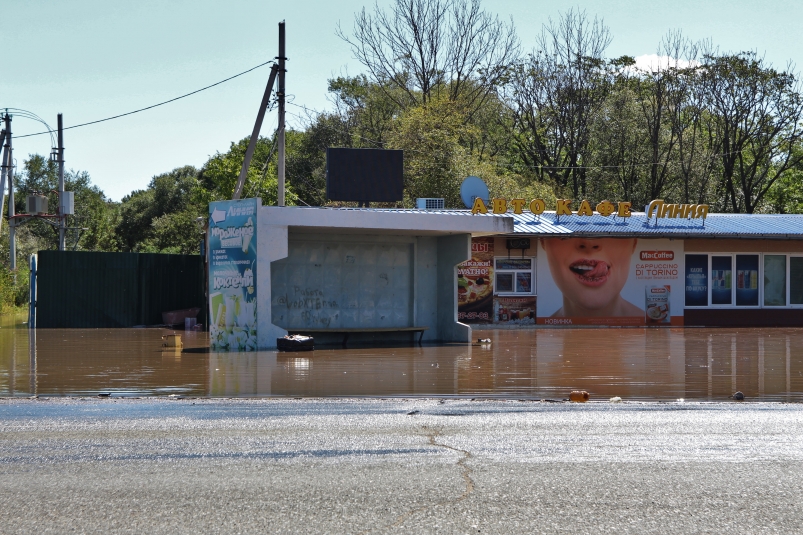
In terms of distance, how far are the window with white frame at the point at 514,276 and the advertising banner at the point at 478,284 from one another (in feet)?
1.13

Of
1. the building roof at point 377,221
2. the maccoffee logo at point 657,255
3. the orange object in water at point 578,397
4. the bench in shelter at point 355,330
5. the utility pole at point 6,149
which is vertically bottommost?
the orange object in water at point 578,397

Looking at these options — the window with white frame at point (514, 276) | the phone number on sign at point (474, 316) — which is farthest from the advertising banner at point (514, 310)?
the phone number on sign at point (474, 316)

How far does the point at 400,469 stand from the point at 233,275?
12094 millimetres

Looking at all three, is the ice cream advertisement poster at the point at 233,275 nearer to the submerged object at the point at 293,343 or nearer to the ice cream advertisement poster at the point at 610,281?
the submerged object at the point at 293,343

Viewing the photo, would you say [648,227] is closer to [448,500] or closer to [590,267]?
[590,267]

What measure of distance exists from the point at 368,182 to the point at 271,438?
54.4 feet

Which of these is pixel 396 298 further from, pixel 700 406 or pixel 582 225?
pixel 700 406

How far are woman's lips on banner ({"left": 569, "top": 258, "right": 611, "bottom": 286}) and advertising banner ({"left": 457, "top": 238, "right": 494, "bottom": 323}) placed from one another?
9.33ft

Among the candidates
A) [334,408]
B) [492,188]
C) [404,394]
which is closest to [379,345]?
[404,394]

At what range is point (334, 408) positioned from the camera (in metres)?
9.85

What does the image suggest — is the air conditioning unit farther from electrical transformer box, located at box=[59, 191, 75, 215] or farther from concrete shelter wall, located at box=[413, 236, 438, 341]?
electrical transformer box, located at box=[59, 191, 75, 215]

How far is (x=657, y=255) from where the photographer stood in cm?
2959

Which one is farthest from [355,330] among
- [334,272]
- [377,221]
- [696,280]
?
[696,280]

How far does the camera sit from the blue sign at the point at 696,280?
2998 cm
